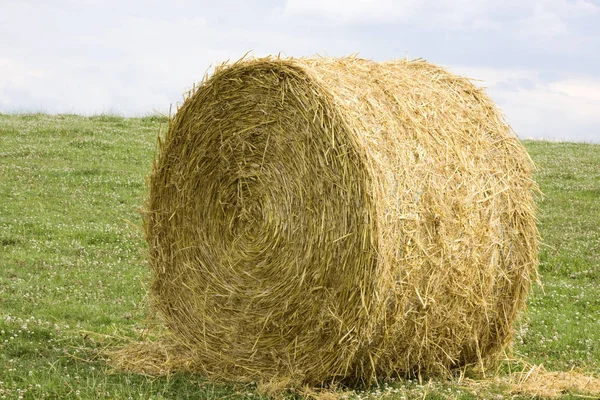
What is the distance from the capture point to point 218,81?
25.9 feet

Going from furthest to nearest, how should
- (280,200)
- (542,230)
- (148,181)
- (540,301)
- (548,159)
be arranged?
1. (548,159)
2. (542,230)
3. (540,301)
4. (148,181)
5. (280,200)

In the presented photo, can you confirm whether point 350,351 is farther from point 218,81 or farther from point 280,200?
point 218,81

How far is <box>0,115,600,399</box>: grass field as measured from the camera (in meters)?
7.35

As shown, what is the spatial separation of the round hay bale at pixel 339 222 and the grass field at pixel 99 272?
57cm

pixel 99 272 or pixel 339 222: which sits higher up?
pixel 339 222

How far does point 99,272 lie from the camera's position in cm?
1185

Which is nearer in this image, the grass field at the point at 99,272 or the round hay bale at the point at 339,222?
the round hay bale at the point at 339,222

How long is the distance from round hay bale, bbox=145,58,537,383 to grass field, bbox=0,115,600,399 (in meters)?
0.57

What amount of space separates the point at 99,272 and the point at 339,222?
622cm

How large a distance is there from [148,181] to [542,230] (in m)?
10.1

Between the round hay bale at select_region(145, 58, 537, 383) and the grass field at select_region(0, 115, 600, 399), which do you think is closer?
the round hay bale at select_region(145, 58, 537, 383)

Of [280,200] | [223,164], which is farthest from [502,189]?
[223,164]

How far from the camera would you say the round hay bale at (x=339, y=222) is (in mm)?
6750

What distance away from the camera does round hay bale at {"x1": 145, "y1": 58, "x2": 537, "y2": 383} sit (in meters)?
6.75
